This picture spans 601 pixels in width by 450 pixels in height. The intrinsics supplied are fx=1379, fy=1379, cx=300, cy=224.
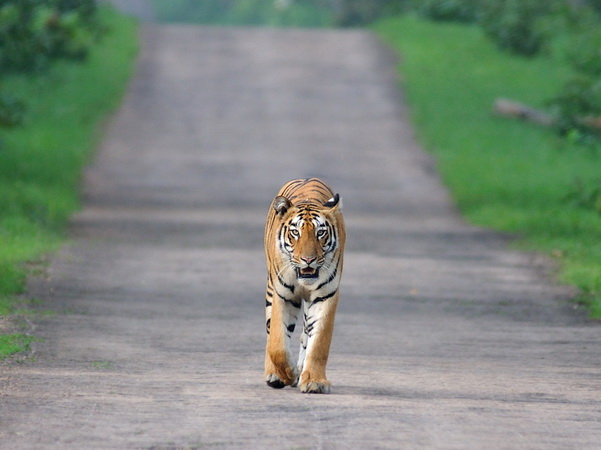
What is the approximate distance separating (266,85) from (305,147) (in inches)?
212

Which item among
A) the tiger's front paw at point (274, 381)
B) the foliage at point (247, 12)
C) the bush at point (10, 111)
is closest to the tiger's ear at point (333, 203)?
the tiger's front paw at point (274, 381)

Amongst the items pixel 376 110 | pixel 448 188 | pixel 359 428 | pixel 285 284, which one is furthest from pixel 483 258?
pixel 376 110

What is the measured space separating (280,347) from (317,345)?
0.25 meters

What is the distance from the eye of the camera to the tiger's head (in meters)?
9.20

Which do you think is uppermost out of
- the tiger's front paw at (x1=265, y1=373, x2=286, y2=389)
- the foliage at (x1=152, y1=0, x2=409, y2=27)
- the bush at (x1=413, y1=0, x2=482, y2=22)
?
the tiger's front paw at (x1=265, y1=373, x2=286, y2=389)

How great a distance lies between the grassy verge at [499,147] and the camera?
18.6 meters

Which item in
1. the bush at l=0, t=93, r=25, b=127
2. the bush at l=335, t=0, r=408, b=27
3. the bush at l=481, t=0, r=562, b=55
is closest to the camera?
the bush at l=0, t=93, r=25, b=127

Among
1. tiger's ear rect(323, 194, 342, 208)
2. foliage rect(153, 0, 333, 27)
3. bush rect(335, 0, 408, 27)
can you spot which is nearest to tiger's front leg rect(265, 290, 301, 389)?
tiger's ear rect(323, 194, 342, 208)

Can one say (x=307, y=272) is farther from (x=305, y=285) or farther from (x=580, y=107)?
(x=580, y=107)

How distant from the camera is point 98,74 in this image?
31.6m

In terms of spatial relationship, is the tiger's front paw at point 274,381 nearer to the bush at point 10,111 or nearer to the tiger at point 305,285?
the tiger at point 305,285

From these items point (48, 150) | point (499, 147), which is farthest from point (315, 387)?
point (499, 147)

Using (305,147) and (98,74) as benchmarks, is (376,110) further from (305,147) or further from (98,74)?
(98,74)

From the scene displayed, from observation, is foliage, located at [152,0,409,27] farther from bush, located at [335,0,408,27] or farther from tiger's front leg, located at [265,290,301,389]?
tiger's front leg, located at [265,290,301,389]
